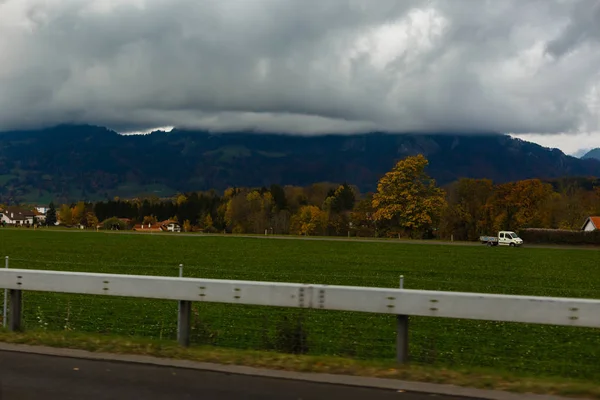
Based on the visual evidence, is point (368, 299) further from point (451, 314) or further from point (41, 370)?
point (41, 370)

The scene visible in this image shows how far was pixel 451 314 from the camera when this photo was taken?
7.00 m

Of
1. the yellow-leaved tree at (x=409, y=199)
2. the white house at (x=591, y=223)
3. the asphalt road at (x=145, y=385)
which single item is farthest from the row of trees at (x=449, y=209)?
the asphalt road at (x=145, y=385)

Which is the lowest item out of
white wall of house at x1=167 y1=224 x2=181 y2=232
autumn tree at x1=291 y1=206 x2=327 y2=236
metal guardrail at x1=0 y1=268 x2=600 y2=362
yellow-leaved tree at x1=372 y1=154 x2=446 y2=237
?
white wall of house at x1=167 y1=224 x2=181 y2=232

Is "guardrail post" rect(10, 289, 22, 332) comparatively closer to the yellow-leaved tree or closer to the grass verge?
the grass verge

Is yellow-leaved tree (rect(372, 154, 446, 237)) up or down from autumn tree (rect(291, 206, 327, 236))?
up

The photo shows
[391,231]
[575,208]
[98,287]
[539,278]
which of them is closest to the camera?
[98,287]

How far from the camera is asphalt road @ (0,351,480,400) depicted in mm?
5898

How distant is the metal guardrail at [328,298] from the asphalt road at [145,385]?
1147 mm

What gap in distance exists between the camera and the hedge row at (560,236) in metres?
70.4

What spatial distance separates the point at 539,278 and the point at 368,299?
81.5 ft

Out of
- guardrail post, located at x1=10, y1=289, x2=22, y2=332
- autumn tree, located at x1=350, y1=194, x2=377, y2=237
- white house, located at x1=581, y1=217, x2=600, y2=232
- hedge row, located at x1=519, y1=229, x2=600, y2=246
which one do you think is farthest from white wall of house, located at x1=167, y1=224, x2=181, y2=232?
guardrail post, located at x1=10, y1=289, x2=22, y2=332

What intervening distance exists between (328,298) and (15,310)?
4.45 metres

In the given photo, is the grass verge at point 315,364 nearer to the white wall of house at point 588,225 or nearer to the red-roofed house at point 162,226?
the white wall of house at point 588,225

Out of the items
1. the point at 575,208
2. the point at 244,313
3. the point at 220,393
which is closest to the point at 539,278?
the point at 244,313
